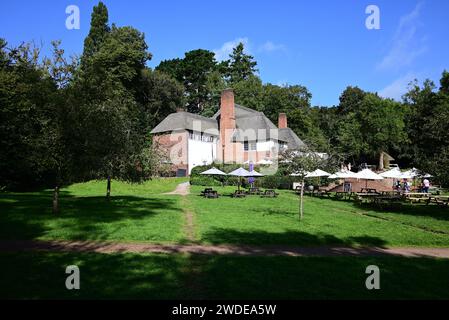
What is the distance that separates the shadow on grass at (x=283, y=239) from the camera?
12.1m

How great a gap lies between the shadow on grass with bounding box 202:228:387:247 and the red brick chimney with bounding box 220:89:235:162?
41976 millimetres

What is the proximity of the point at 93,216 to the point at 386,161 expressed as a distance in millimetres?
66785

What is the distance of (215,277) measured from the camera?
7867 millimetres

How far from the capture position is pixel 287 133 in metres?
58.7

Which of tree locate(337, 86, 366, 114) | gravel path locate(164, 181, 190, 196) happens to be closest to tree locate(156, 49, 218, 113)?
tree locate(337, 86, 366, 114)

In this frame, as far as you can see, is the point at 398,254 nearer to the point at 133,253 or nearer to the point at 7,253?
the point at 133,253

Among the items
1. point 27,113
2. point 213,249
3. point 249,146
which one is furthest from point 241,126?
point 213,249

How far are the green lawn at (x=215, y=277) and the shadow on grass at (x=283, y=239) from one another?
87.8 inches

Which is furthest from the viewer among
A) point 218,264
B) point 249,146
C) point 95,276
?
point 249,146

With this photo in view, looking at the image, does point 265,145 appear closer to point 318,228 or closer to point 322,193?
point 322,193

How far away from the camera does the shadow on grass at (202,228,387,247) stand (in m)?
12.1

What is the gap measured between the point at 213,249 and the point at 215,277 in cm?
305

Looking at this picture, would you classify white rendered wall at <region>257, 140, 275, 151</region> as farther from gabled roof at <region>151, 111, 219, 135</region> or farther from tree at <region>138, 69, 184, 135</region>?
tree at <region>138, 69, 184, 135</region>

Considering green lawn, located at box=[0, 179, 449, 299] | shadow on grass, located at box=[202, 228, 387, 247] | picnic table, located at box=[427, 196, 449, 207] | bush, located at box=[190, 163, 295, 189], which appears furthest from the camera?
bush, located at box=[190, 163, 295, 189]
